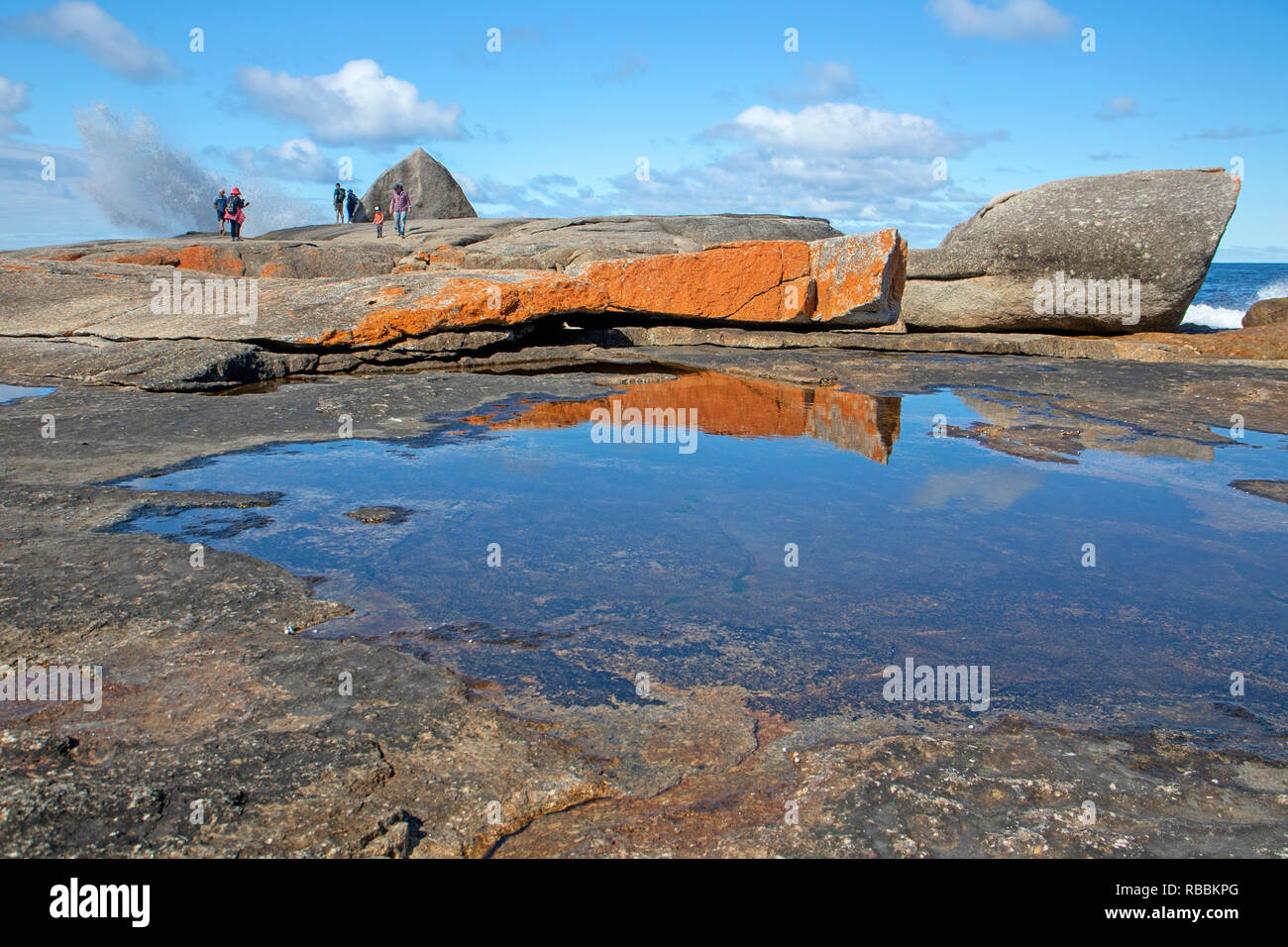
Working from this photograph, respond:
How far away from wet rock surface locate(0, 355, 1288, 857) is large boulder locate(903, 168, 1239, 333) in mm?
9020

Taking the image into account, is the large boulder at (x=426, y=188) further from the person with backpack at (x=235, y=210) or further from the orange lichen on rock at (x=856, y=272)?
the orange lichen on rock at (x=856, y=272)

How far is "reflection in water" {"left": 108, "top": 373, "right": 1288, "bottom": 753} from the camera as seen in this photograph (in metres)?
2.27

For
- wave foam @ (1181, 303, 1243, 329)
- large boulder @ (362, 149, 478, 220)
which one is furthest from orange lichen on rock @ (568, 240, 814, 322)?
wave foam @ (1181, 303, 1243, 329)

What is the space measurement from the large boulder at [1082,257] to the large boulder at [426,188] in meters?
16.4

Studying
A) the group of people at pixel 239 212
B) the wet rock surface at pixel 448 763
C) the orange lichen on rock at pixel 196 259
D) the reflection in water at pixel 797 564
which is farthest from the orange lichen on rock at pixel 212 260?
the wet rock surface at pixel 448 763

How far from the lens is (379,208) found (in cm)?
2270

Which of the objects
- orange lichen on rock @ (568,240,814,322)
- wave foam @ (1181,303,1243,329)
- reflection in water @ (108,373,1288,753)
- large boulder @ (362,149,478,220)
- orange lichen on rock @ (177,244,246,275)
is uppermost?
large boulder @ (362,149,478,220)

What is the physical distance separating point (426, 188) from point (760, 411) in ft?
66.0

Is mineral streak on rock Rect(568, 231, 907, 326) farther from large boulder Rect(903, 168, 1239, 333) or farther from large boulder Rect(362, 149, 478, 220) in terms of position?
large boulder Rect(362, 149, 478, 220)

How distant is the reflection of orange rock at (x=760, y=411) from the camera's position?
543cm

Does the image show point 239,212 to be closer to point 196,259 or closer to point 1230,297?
point 196,259

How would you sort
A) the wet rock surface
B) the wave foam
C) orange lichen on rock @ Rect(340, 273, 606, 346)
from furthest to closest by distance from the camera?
the wave foam
orange lichen on rock @ Rect(340, 273, 606, 346)
the wet rock surface

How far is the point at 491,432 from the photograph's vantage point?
5.28 m
